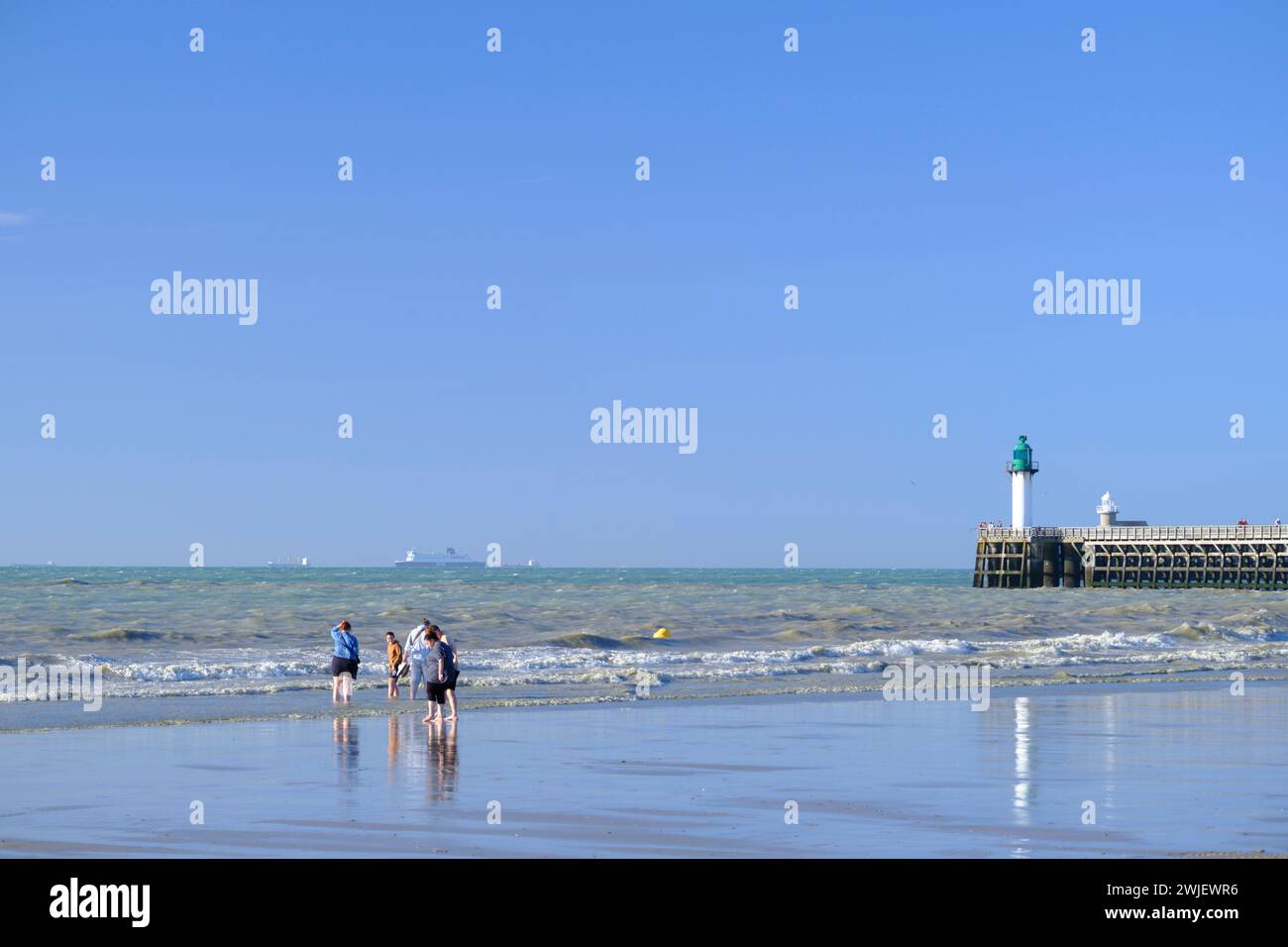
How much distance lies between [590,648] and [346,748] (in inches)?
1128

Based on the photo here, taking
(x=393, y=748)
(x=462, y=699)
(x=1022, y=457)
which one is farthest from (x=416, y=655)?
(x=1022, y=457)

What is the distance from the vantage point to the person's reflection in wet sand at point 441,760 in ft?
56.2

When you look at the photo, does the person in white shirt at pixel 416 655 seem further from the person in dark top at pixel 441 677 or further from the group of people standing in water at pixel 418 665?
the person in dark top at pixel 441 677

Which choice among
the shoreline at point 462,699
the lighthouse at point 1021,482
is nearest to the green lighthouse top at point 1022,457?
the lighthouse at point 1021,482

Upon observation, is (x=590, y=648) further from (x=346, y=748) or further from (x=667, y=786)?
(x=667, y=786)

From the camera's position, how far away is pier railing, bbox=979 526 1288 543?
111 meters

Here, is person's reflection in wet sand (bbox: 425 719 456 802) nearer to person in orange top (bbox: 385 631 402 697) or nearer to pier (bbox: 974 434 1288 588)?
person in orange top (bbox: 385 631 402 697)

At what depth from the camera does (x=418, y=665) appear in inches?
1195

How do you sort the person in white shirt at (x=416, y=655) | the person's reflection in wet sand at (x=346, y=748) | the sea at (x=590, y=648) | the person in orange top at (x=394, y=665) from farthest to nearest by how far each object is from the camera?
the sea at (x=590, y=648) < the person in orange top at (x=394, y=665) < the person in white shirt at (x=416, y=655) < the person's reflection in wet sand at (x=346, y=748)

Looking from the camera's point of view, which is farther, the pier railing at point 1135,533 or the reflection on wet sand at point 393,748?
the pier railing at point 1135,533

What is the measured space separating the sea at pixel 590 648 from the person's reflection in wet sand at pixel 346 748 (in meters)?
2.26

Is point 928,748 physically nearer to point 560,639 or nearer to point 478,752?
point 478,752
